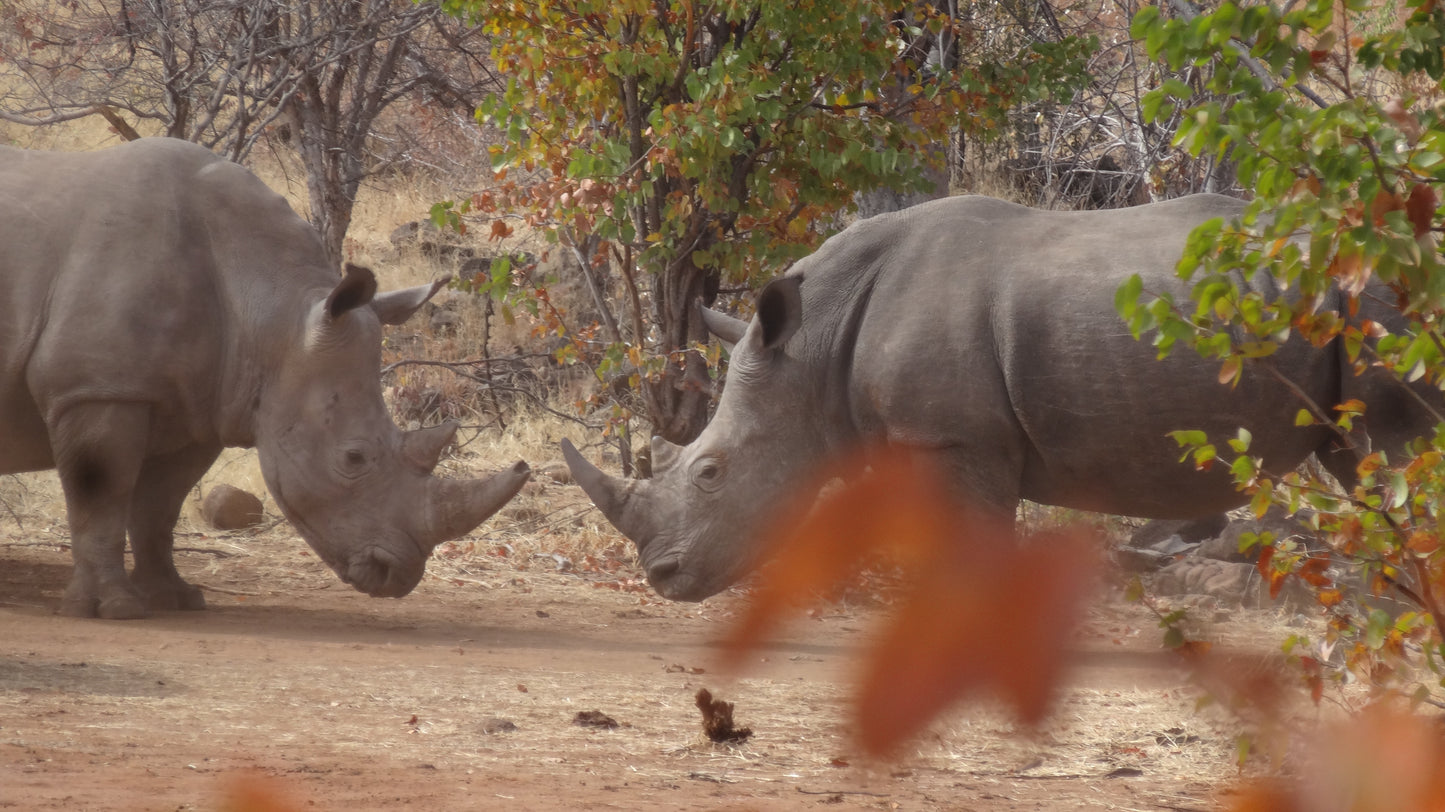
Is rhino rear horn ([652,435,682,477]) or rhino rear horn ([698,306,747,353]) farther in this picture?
rhino rear horn ([698,306,747,353])

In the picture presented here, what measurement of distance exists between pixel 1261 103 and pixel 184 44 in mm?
9445

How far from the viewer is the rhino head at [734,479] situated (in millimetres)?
6023

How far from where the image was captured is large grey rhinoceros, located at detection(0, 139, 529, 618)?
256 inches

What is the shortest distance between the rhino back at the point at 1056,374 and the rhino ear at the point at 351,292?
211 cm

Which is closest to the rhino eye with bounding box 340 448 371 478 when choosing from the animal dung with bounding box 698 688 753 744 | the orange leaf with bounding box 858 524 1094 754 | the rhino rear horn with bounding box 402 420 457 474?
the rhino rear horn with bounding box 402 420 457 474

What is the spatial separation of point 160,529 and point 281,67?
4168mm

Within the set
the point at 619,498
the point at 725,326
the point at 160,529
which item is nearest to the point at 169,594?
the point at 160,529

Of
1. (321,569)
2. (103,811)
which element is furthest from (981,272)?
(321,569)

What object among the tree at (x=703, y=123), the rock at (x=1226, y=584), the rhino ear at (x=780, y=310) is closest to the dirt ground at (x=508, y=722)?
the rock at (x=1226, y=584)

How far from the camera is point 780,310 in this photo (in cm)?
591

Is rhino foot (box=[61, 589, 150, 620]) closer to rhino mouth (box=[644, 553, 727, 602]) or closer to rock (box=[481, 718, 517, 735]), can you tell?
rhino mouth (box=[644, 553, 727, 602])

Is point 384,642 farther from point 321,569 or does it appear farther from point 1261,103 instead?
point 1261,103

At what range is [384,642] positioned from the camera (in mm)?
6445

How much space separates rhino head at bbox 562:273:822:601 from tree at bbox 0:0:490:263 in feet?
15.2
